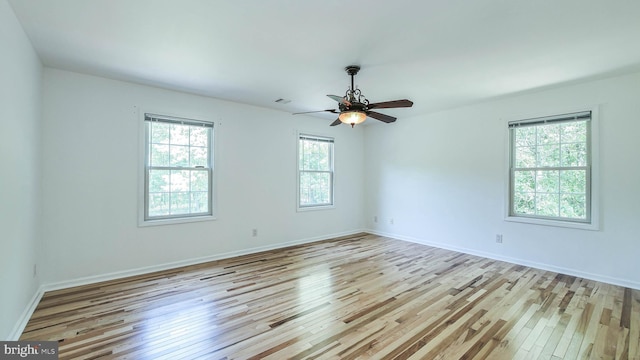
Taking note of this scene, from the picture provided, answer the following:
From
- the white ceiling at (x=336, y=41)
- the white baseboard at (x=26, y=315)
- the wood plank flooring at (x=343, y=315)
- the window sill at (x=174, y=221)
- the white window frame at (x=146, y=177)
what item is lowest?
→ the wood plank flooring at (x=343, y=315)

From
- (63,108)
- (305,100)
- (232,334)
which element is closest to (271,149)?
(305,100)

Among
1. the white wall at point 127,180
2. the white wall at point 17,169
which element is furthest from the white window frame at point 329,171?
the white wall at point 17,169

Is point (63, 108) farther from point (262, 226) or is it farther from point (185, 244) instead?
point (262, 226)

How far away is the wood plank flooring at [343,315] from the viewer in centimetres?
208

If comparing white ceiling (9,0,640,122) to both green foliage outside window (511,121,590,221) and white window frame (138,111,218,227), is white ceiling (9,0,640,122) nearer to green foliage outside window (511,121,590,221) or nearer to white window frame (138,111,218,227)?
white window frame (138,111,218,227)

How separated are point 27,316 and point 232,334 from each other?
1.92m

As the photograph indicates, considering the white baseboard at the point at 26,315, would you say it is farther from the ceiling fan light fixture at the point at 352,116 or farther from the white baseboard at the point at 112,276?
the ceiling fan light fixture at the point at 352,116

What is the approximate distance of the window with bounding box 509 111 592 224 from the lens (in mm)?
3703

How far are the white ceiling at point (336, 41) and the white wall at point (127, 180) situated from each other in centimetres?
35

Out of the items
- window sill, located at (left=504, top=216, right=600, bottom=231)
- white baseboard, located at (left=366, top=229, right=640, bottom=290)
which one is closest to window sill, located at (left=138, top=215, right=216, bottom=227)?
white baseboard, located at (left=366, top=229, right=640, bottom=290)

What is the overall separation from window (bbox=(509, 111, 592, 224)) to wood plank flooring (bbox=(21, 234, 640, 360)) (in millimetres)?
908

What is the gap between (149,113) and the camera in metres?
3.75

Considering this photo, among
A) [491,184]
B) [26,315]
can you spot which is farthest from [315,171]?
[26,315]

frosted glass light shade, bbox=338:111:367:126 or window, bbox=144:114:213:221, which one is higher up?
frosted glass light shade, bbox=338:111:367:126
